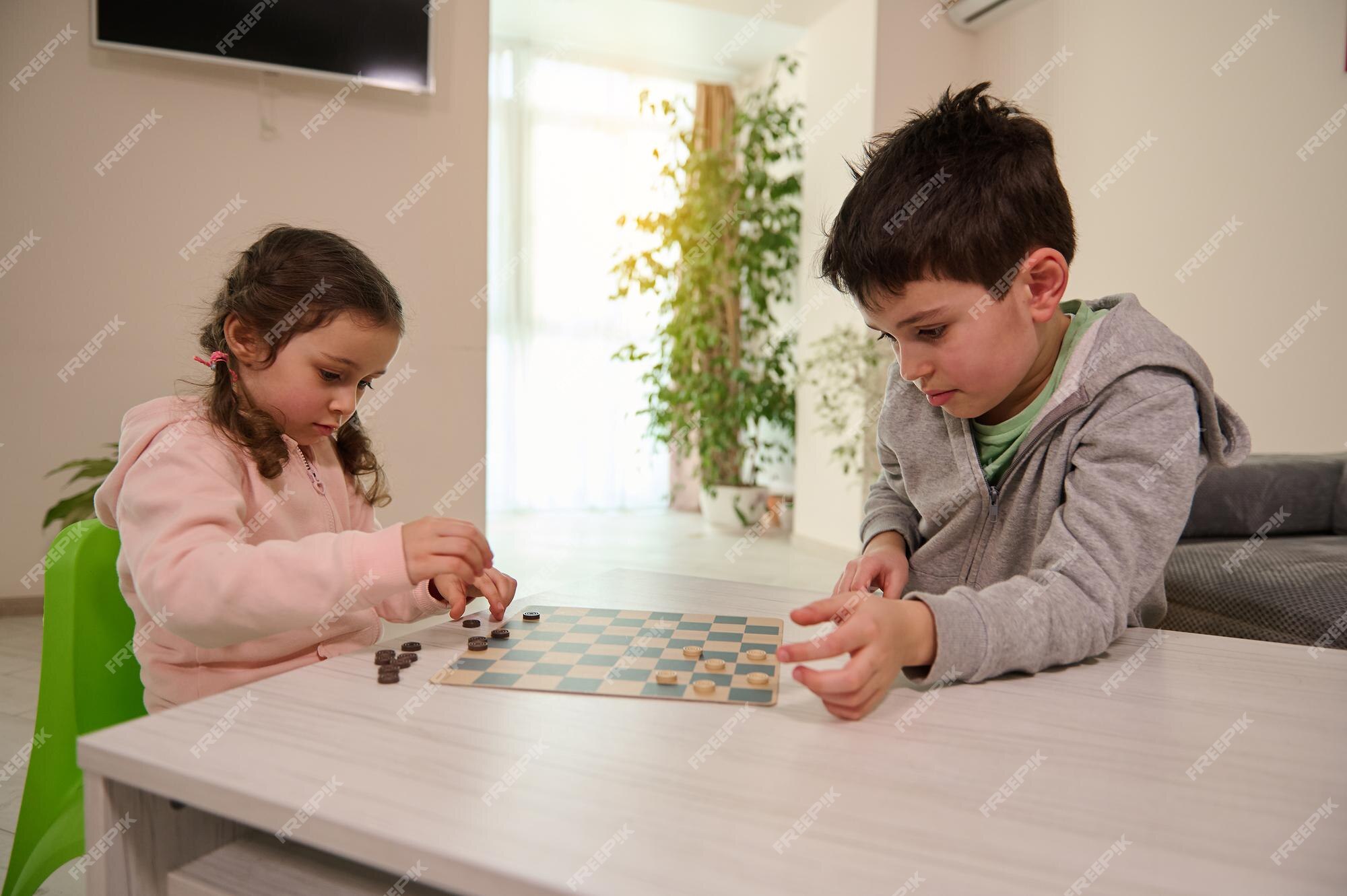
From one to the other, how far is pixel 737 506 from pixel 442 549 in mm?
4426

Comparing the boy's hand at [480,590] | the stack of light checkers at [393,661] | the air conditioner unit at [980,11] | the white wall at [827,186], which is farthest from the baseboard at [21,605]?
the air conditioner unit at [980,11]

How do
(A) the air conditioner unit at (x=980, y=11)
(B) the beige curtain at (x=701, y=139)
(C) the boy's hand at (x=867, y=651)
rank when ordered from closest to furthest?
(C) the boy's hand at (x=867, y=651) < (A) the air conditioner unit at (x=980, y=11) < (B) the beige curtain at (x=701, y=139)

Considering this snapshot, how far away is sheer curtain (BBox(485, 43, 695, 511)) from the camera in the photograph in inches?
217

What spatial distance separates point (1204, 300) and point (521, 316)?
3.78m

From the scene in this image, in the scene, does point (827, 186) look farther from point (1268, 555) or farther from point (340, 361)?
point (340, 361)

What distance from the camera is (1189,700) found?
0.74m

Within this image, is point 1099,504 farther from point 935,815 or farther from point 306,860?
point 306,860

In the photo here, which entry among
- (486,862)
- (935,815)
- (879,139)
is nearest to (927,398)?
(879,139)

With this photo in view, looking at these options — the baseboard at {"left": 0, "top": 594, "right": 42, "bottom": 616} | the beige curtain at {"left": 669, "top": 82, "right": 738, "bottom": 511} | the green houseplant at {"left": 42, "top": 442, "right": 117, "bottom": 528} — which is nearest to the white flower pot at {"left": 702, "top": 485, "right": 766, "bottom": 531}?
the beige curtain at {"left": 669, "top": 82, "right": 738, "bottom": 511}

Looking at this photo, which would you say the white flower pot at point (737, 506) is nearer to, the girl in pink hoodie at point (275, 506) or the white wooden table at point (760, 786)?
the girl in pink hoodie at point (275, 506)

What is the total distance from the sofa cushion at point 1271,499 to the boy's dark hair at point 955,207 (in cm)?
154

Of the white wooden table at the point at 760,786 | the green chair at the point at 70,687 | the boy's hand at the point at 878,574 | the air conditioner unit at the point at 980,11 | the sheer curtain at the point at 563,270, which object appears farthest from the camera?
the sheer curtain at the point at 563,270

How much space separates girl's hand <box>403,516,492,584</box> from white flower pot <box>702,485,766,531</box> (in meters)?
4.38

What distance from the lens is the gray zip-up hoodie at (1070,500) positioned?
0.78m
